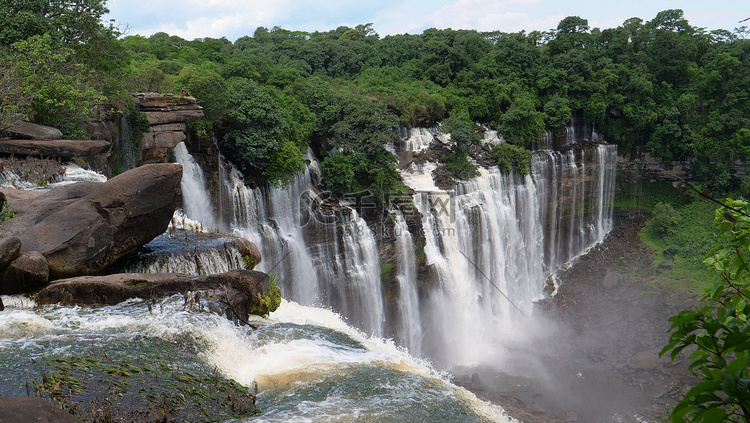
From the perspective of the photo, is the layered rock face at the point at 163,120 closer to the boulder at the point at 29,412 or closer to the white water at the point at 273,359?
the white water at the point at 273,359

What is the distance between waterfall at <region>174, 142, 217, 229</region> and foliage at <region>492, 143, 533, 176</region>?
15.1 meters

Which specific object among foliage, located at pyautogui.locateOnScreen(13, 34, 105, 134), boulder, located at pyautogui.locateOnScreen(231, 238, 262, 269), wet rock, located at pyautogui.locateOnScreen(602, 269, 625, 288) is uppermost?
foliage, located at pyautogui.locateOnScreen(13, 34, 105, 134)

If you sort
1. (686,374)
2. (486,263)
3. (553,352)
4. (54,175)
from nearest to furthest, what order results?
(54,175) → (686,374) → (553,352) → (486,263)

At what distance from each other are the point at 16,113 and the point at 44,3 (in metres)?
6.37

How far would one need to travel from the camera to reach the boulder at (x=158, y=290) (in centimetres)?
855

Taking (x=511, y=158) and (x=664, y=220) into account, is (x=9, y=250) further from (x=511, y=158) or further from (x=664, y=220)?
(x=664, y=220)

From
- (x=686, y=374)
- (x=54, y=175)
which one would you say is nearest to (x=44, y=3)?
(x=54, y=175)

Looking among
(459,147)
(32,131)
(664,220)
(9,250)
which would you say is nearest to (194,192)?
(32,131)

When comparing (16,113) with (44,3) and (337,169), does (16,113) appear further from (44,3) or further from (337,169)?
(337,169)

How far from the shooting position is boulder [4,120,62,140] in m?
13.7

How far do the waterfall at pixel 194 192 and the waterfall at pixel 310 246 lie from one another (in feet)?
2.55

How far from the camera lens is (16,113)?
13.2 metres

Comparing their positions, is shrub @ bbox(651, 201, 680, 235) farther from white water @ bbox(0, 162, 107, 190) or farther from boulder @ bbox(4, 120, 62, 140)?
boulder @ bbox(4, 120, 62, 140)

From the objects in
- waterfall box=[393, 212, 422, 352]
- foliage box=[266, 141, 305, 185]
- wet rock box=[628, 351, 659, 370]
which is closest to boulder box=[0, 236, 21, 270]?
foliage box=[266, 141, 305, 185]
